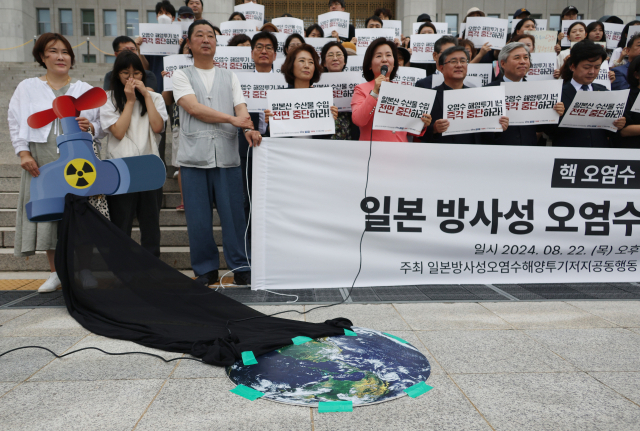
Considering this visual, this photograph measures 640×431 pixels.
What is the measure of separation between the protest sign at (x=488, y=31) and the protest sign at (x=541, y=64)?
3.26 feet

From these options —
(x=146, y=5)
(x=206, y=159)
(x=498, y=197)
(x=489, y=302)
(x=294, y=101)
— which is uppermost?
(x=146, y=5)

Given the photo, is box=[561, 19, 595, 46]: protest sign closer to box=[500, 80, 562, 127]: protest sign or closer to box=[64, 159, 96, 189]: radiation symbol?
box=[500, 80, 562, 127]: protest sign

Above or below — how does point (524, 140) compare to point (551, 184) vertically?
above

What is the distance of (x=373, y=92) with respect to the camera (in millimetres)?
4113

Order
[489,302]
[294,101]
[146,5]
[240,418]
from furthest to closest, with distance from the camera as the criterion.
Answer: [146,5] < [294,101] < [489,302] < [240,418]

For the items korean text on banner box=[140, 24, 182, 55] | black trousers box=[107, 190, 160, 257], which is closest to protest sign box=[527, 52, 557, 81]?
korean text on banner box=[140, 24, 182, 55]

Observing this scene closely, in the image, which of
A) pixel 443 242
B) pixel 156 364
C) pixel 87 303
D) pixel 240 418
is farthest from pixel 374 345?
pixel 87 303

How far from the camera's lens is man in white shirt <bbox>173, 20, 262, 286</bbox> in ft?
13.9

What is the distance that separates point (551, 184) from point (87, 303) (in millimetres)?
3834

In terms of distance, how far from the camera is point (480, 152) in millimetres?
4238

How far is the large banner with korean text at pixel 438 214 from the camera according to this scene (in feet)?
13.5

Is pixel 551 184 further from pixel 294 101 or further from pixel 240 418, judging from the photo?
pixel 240 418

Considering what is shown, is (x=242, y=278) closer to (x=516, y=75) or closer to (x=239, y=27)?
(x=516, y=75)

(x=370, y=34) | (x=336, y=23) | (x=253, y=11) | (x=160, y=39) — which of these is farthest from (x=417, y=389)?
(x=253, y=11)
